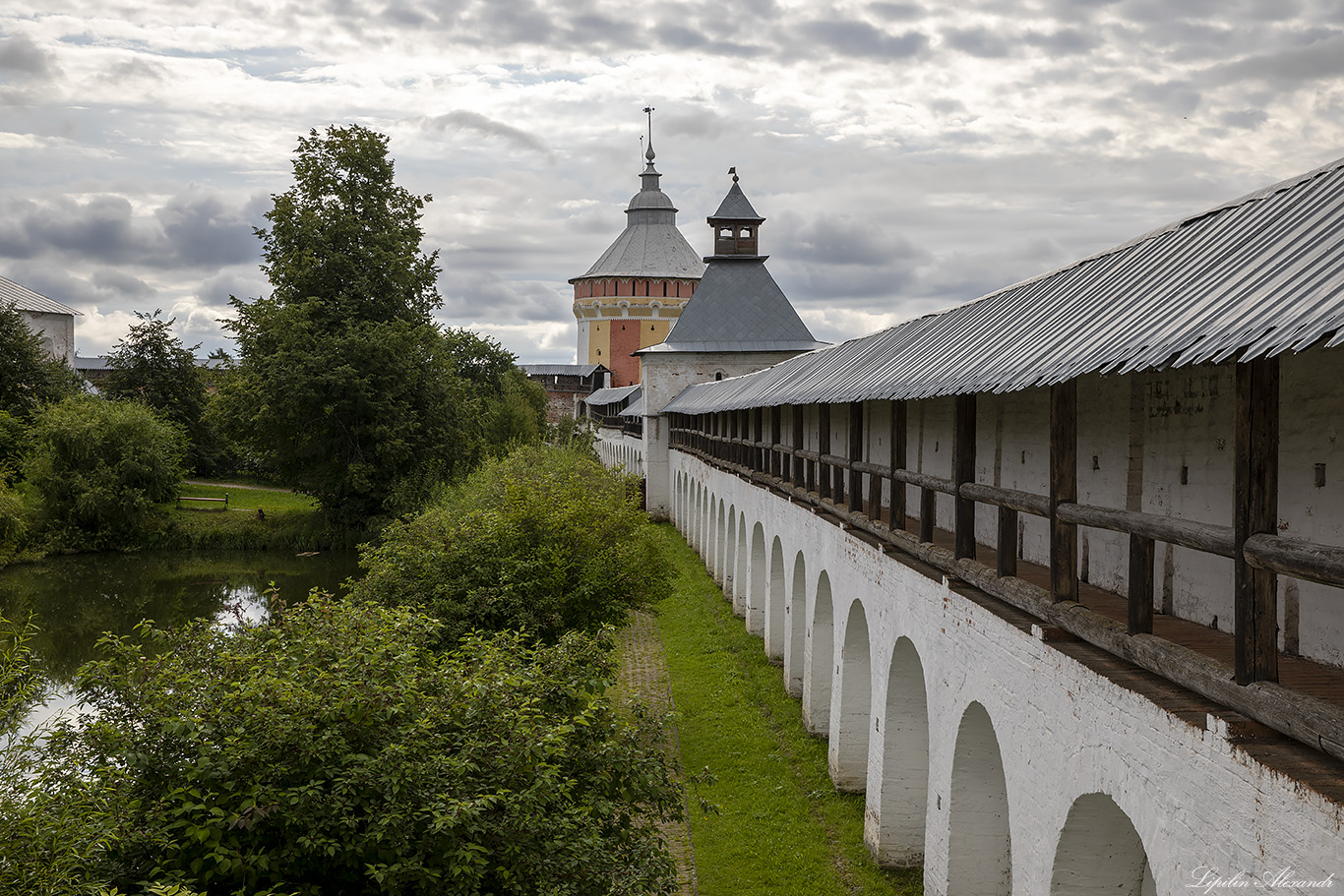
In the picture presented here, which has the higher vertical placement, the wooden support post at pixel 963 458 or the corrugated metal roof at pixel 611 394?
the corrugated metal roof at pixel 611 394

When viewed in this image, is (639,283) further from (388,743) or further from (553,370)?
(388,743)

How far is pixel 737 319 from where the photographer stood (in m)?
41.5

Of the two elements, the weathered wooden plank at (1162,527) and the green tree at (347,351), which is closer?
the weathered wooden plank at (1162,527)

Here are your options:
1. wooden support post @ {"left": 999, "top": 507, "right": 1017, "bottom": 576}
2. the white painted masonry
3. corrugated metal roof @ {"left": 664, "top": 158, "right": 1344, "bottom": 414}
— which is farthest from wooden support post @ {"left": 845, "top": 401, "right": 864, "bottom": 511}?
wooden support post @ {"left": 999, "top": 507, "right": 1017, "bottom": 576}

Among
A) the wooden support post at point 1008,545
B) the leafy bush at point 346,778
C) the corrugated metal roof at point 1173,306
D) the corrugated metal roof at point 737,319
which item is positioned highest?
the corrugated metal roof at point 737,319

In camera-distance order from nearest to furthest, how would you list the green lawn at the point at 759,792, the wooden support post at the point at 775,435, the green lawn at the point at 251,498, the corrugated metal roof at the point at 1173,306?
the corrugated metal roof at the point at 1173,306 < the green lawn at the point at 759,792 < the wooden support post at the point at 775,435 < the green lawn at the point at 251,498

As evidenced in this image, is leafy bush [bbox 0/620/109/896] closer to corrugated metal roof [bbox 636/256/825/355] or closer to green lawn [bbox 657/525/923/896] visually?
green lawn [bbox 657/525/923/896]

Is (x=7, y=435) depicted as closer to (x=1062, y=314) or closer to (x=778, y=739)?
(x=778, y=739)

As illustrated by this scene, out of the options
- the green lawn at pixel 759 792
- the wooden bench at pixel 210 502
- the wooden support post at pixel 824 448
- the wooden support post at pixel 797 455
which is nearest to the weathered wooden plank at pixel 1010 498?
the green lawn at pixel 759 792

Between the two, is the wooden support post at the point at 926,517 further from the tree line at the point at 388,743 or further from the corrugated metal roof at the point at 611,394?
the corrugated metal roof at the point at 611,394

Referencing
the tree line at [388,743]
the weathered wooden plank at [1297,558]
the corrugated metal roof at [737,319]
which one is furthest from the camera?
the corrugated metal roof at [737,319]

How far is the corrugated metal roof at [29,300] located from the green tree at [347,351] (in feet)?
96.7

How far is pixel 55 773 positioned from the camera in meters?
6.33

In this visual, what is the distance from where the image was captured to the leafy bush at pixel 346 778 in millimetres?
6188
